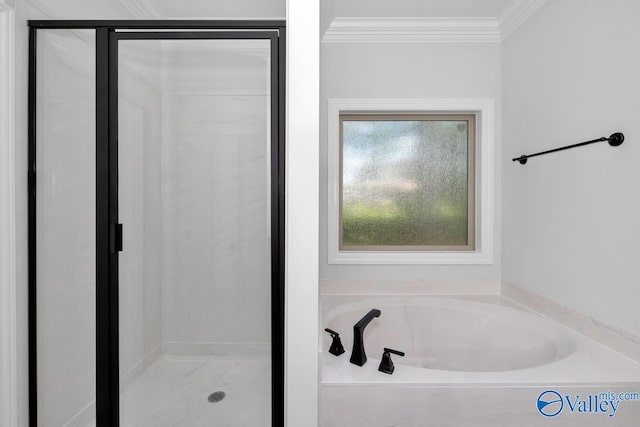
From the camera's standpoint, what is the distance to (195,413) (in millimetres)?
1349

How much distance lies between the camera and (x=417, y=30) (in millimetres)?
2146

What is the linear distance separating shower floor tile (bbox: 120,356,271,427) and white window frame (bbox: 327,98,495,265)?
102 cm

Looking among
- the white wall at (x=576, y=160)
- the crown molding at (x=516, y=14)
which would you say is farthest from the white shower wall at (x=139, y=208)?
A: the crown molding at (x=516, y=14)

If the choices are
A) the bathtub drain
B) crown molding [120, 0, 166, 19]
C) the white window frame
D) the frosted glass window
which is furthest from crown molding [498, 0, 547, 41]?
the bathtub drain

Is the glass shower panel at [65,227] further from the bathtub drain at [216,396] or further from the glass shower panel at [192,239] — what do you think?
the bathtub drain at [216,396]

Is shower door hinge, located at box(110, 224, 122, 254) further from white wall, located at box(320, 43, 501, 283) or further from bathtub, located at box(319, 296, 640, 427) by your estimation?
white wall, located at box(320, 43, 501, 283)

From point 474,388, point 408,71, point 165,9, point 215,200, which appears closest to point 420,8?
point 408,71

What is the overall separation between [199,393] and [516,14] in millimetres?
2723

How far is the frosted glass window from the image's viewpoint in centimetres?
232

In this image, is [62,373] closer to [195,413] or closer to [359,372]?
[195,413]

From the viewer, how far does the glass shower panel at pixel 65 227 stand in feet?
4.33

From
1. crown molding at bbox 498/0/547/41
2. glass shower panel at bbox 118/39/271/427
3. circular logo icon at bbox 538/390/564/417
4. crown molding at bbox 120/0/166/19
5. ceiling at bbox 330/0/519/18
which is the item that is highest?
ceiling at bbox 330/0/519/18

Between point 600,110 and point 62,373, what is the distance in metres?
2.65

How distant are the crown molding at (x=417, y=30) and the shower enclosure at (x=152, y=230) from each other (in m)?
1.13
